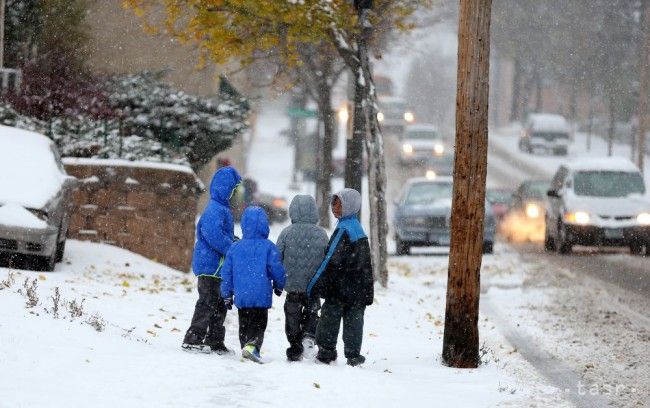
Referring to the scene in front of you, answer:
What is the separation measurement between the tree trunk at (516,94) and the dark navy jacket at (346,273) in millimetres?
65843

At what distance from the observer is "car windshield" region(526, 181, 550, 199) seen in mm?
33469

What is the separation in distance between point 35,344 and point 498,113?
93199mm

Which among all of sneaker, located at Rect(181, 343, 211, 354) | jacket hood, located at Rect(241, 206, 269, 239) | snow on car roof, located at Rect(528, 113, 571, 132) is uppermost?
snow on car roof, located at Rect(528, 113, 571, 132)

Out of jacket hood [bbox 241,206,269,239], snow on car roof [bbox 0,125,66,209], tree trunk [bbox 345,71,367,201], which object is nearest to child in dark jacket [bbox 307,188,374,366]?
jacket hood [bbox 241,206,269,239]

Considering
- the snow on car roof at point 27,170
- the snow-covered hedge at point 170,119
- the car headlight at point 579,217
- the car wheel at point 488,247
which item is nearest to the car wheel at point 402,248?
the car wheel at point 488,247

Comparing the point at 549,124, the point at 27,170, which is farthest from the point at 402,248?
the point at 549,124

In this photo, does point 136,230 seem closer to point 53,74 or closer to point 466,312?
point 53,74

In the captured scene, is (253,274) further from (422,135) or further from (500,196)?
(422,135)

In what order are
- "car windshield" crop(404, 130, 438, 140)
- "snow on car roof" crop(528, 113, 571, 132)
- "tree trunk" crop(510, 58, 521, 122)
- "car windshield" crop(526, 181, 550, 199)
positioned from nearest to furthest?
"car windshield" crop(526, 181, 550, 199) < "car windshield" crop(404, 130, 438, 140) < "snow on car roof" crop(528, 113, 571, 132) < "tree trunk" crop(510, 58, 521, 122)

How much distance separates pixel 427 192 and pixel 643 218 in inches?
180

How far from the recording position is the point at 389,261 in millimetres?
24500

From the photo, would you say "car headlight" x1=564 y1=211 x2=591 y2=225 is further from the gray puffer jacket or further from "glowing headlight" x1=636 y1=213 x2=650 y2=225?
the gray puffer jacket

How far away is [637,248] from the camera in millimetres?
24469

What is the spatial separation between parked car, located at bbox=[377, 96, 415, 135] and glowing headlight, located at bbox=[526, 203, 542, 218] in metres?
38.1
